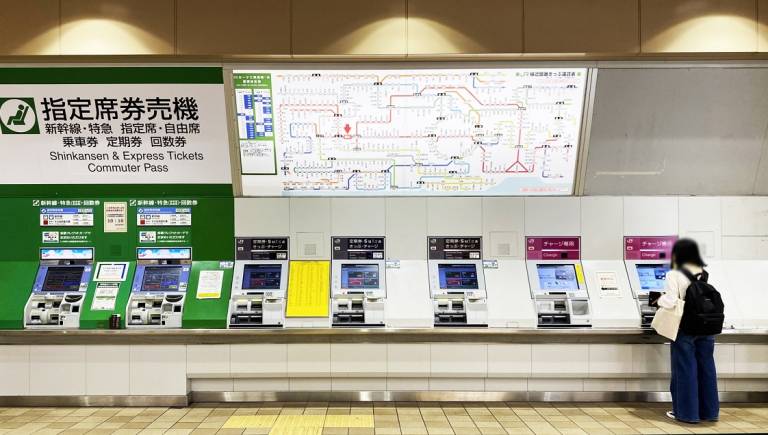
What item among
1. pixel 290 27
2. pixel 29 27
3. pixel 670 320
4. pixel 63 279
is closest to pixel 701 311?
pixel 670 320

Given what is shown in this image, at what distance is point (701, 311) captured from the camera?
4723 mm

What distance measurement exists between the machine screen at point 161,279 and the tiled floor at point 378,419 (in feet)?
3.53

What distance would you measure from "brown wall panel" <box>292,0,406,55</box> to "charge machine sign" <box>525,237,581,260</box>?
7.31ft

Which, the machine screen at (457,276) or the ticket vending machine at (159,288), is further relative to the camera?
the machine screen at (457,276)

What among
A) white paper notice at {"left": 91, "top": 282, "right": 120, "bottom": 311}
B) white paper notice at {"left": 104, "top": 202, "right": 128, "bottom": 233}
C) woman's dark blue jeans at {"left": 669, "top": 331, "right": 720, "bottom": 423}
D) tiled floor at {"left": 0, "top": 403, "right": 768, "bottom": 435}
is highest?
white paper notice at {"left": 104, "top": 202, "right": 128, "bottom": 233}

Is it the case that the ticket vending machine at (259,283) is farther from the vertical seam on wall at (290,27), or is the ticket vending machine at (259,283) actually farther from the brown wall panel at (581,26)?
the brown wall panel at (581,26)

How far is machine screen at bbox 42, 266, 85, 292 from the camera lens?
547cm

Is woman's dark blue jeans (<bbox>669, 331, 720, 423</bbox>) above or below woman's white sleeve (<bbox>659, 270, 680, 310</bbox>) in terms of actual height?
below

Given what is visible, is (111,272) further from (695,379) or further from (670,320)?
(695,379)

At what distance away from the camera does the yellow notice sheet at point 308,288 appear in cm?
538

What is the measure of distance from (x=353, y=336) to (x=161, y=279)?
1889mm

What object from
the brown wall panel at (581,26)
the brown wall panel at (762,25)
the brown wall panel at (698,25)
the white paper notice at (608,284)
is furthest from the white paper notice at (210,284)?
the brown wall panel at (762,25)

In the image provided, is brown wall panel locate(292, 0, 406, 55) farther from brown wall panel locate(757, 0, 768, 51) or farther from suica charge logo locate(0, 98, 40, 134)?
brown wall panel locate(757, 0, 768, 51)

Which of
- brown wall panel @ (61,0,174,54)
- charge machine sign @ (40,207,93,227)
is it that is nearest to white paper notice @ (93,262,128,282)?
charge machine sign @ (40,207,93,227)
